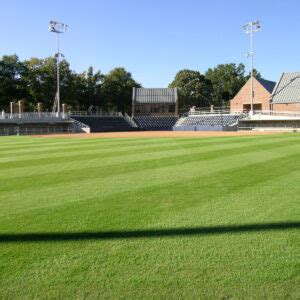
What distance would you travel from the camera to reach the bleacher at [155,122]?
6438cm

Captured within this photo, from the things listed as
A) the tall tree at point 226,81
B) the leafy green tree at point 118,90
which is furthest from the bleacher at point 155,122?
the tall tree at point 226,81

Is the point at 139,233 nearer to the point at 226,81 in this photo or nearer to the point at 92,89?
the point at 92,89

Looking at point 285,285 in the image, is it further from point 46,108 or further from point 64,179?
point 46,108

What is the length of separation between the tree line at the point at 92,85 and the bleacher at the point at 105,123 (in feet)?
41.5

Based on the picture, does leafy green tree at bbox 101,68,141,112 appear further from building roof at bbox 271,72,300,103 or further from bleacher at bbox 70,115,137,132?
building roof at bbox 271,72,300,103

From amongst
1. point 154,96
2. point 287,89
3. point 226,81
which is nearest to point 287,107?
point 287,89

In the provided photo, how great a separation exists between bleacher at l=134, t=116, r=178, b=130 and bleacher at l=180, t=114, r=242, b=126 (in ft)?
9.31

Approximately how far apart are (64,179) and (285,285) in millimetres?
6608

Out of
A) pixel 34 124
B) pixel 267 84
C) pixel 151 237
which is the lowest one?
pixel 151 237

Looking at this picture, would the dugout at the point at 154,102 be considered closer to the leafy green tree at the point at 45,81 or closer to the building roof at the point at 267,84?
the leafy green tree at the point at 45,81

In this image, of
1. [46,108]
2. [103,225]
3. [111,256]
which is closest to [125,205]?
[103,225]

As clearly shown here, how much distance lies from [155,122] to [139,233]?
203 feet

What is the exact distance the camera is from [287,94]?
206 feet

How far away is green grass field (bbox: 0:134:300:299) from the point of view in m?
3.70
